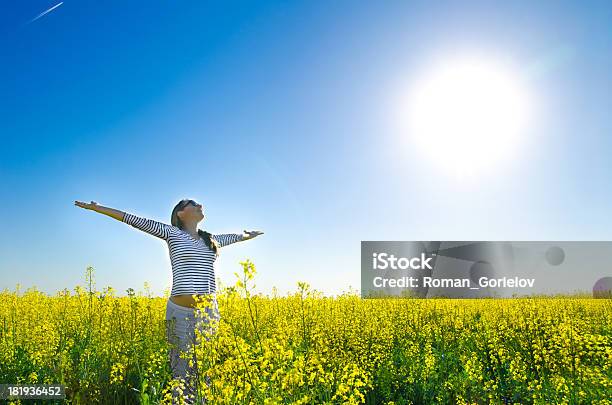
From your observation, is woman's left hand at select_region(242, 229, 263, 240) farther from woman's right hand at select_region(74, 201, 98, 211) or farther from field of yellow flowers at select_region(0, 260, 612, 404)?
woman's right hand at select_region(74, 201, 98, 211)

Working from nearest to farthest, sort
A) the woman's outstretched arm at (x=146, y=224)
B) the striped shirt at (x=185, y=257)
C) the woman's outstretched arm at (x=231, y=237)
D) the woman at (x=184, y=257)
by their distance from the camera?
the woman at (x=184, y=257), the striped shirt at (x=185, y=257), the woman's outstretched arm at (x=146, y=224), the woman's outstretched arm at (x=231, y=237)

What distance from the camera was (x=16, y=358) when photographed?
6.64 meters

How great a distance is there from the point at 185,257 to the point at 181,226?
418 mm

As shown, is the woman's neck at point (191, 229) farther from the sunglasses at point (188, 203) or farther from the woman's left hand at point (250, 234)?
the woman's left hand at point (250, 234)

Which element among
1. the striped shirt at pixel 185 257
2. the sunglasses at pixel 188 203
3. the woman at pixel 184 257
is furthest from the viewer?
the sunglasses at pixel 188 203

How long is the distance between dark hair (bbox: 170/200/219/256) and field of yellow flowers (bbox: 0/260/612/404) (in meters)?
0.89

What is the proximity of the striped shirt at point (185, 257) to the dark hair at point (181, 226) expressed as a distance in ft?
0.14

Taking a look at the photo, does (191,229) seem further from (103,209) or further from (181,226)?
(103,209)

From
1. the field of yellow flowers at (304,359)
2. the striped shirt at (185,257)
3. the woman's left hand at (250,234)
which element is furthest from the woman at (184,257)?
the woman's left hand at (250,234)

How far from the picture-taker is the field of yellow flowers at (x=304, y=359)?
11.6ft

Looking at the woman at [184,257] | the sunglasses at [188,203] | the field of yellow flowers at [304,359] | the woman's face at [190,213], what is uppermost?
the sunglasses at [188,203]

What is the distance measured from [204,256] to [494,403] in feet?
10.8

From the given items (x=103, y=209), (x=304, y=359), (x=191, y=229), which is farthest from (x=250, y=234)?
(x=304, y=359)

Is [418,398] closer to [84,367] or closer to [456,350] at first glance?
[456,350]
